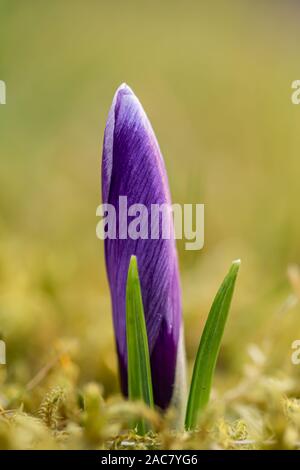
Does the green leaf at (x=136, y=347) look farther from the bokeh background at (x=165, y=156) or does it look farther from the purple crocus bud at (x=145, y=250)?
the bokeh background at (x=165, y=156)

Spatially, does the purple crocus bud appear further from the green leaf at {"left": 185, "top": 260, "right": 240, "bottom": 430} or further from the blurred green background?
the blurred green background

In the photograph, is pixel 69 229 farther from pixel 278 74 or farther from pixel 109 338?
pixel 278 74

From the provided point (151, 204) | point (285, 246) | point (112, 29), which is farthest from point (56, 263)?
point (112, 29)

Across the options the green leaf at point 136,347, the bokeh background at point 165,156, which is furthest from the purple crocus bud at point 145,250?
the bokeh background at point 165,156

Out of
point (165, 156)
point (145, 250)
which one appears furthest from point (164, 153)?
point (145, 250)

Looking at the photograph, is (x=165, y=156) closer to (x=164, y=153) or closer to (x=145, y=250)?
(x=164, y=153)

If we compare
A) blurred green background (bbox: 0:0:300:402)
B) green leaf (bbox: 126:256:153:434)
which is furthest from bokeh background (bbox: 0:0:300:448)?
green leaf (bbox: 126:256:153:434)
